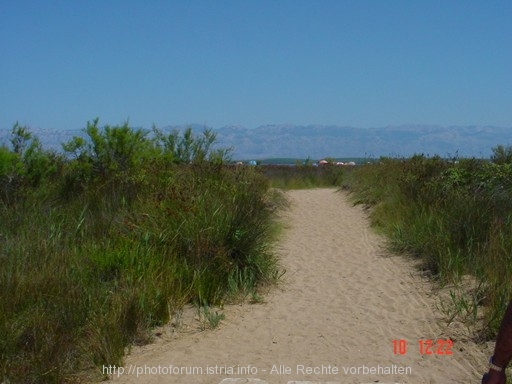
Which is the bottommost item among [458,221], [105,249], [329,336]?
[329,336]

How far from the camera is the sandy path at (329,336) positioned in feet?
18.5

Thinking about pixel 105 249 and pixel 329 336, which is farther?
pixel 105 249

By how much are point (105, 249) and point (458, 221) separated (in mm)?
5251

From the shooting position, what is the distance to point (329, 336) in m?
6.71
